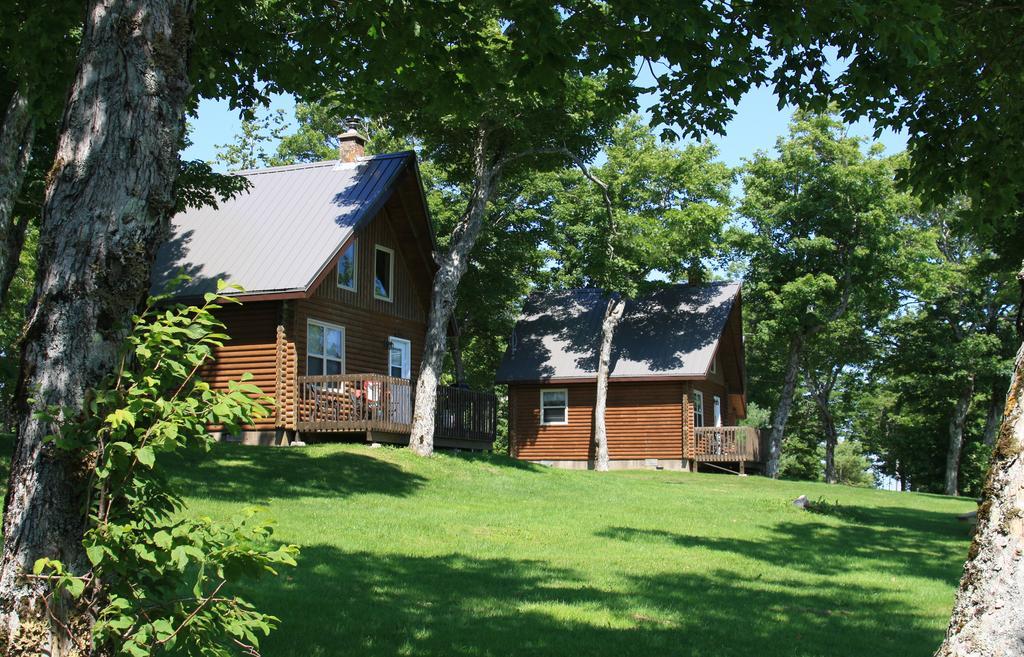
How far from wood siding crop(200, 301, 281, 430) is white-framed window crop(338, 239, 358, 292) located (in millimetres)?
2164

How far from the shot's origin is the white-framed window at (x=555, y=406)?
3578cm

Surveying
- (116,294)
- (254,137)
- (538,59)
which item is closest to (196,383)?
(116,294)

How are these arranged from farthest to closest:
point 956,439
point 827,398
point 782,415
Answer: point 827,398 → point 956,439 → point 782,415

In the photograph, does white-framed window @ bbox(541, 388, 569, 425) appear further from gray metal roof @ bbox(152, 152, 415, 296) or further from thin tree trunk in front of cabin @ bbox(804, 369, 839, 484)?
thin tree trunk in front of cabin @ bbox(804, 369, 839, 484)

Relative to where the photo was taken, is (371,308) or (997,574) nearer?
(997,574)

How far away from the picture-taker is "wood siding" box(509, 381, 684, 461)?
113ft

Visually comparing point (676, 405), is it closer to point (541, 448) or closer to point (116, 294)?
point (541, 448)

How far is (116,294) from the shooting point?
16.4 feet

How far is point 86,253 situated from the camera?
4930 mm

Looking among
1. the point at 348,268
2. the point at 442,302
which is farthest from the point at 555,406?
the point at 348,268

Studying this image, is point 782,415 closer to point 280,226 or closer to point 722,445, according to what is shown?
point 722,445

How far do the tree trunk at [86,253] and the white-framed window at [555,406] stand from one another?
3078 centimetres

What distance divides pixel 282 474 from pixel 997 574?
15196 millimetres

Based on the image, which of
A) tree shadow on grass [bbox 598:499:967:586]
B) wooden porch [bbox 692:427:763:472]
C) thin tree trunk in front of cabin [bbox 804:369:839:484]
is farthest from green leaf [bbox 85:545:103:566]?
thin tree trunk in front of cabin [bbox 804:369:839:484]
